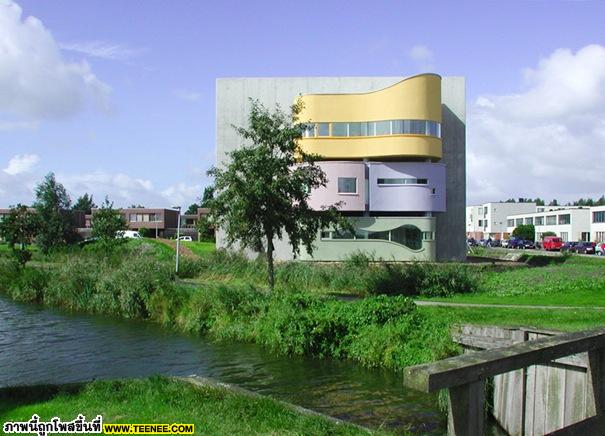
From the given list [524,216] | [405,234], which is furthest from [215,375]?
[524,216]

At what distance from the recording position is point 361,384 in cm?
1368

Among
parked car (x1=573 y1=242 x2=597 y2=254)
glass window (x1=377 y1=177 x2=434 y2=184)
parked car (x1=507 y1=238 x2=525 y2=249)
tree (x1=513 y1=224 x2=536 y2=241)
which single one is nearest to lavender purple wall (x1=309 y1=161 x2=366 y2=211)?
glass window (x1=377 y1=177 x2=434 y2=184)

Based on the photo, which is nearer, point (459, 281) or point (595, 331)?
point (595, 331)

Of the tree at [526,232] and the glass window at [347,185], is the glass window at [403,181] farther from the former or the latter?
the tree at [526,232]

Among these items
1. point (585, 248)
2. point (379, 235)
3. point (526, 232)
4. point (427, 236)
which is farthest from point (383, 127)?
point (526, 232)

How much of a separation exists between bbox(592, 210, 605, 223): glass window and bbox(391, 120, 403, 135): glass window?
61.2 metres

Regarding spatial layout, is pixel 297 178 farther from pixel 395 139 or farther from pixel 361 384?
pixel 395 139

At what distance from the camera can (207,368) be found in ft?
50.8

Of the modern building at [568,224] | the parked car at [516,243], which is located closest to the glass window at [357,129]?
the parked car at [516,243]

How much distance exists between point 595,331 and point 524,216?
12952cm

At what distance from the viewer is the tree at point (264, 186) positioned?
23266mm

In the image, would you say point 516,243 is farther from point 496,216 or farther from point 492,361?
point 492,361

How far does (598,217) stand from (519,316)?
8874 centimetres

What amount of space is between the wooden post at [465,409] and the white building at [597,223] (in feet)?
324
